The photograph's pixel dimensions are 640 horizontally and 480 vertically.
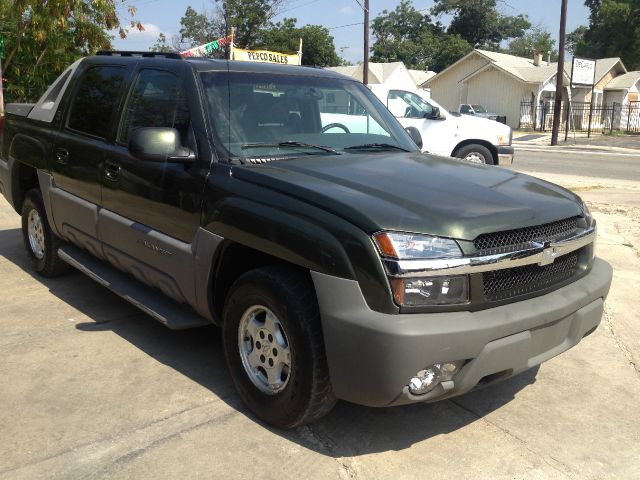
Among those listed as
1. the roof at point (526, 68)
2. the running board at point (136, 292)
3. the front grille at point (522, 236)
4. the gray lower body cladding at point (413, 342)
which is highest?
the roof at point (526, 68)

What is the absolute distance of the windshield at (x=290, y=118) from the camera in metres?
3.79

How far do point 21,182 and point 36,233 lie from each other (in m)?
0.50

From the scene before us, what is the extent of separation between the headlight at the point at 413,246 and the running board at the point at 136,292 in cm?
149

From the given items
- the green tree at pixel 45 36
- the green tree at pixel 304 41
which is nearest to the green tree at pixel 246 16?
the green tree at pixel 304 41

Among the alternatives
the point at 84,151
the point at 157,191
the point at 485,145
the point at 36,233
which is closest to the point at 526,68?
the point at 485,145

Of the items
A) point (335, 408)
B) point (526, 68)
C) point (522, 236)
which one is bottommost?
point (335, 408)

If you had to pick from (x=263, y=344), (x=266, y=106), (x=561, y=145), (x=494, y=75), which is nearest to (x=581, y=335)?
(x=263, y=344)

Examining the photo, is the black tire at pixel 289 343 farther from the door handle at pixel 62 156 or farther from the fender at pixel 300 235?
the door handle at pixel 62 156

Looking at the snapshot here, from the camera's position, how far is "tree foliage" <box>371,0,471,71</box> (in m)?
74.7

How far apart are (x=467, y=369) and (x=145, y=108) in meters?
A: 2.69

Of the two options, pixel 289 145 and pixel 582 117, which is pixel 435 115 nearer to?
pixel 289 145

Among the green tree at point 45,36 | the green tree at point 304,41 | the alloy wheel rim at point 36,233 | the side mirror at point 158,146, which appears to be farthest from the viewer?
the green tree at point 304,41

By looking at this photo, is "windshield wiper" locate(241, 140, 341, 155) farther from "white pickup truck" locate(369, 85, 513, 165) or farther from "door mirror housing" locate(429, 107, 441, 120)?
"door mirror housing" locate(429, 107, 441, 120)

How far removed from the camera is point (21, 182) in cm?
590
